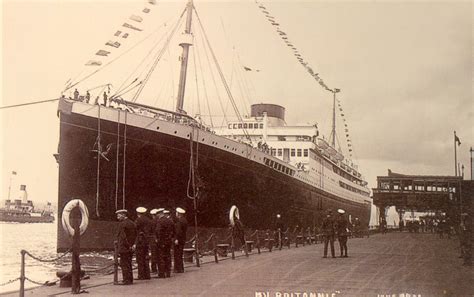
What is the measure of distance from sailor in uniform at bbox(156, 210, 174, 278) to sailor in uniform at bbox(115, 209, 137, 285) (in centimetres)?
83

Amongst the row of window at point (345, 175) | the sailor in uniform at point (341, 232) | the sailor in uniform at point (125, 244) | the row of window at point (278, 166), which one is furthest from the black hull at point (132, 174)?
the row of window at point (345, 175)

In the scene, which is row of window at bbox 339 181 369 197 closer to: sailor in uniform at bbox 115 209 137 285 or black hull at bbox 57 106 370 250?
black hull at bbox 57 106 370 250

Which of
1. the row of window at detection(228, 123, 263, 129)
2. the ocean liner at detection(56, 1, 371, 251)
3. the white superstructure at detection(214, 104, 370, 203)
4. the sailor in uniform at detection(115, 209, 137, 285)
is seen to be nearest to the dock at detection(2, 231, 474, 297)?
the sailor in uniform at detection(115, 209, 137, 285)

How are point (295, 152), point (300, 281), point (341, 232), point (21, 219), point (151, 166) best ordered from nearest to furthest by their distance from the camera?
point (300, 281) → point (341, 232) → point (151, 166) → point (295, 152) → point (21, 219)

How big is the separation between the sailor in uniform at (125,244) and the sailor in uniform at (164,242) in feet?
2.72

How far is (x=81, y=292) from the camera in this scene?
767cm

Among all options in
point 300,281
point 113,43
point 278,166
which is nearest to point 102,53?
point 113,43

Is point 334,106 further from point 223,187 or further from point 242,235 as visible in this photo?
point 242,235

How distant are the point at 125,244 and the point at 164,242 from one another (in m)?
1.11

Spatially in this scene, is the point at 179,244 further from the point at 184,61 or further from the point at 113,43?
the point at 184,61

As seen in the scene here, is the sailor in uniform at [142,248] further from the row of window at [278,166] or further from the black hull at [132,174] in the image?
the row of window at [278,166]

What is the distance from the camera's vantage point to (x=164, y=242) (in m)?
9.77

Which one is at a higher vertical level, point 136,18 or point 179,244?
point 136,18

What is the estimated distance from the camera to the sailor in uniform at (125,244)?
862 centimetres
